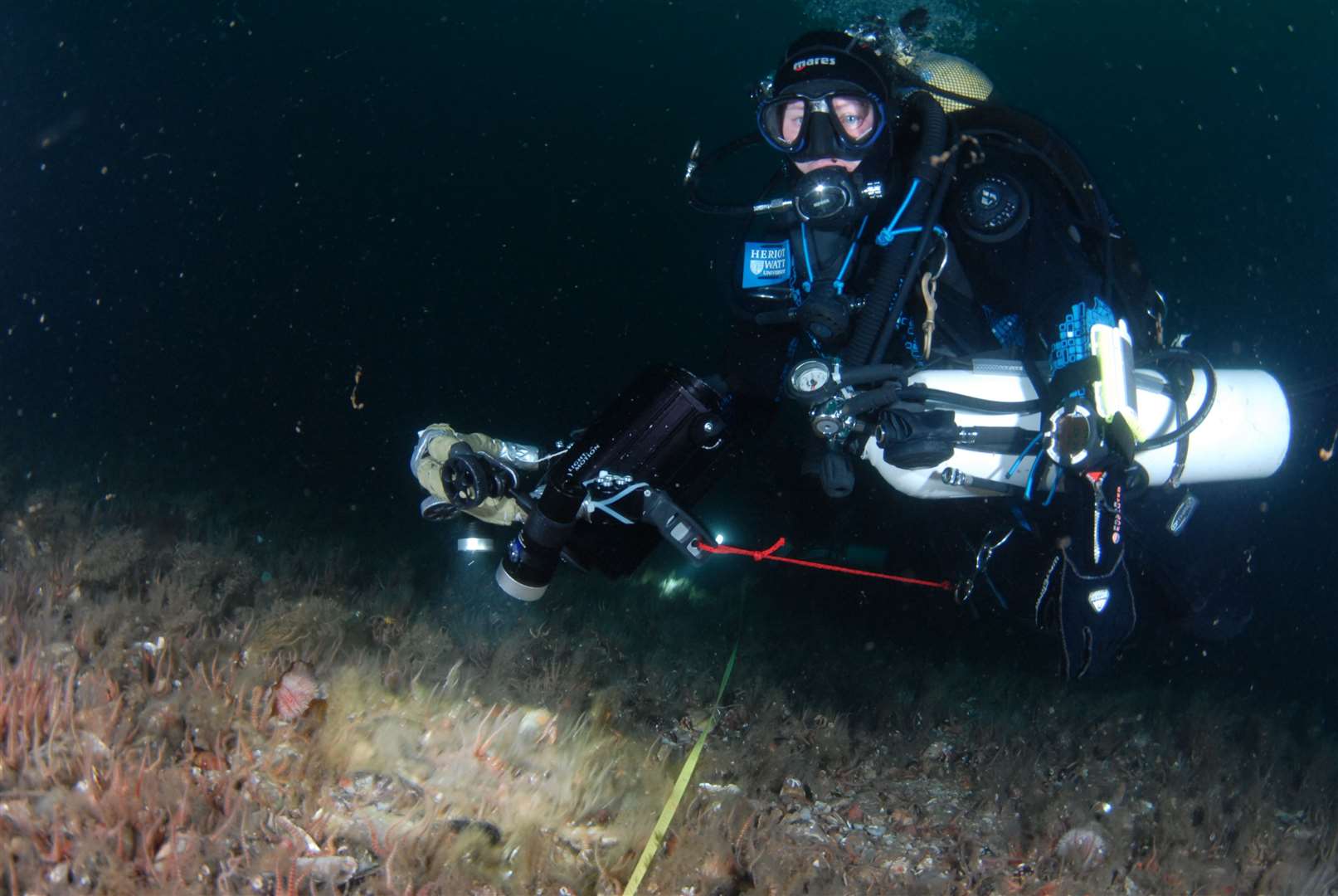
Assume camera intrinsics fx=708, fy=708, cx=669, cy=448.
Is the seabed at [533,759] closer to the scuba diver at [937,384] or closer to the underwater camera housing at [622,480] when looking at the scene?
the underwater camera housing at [622,480]

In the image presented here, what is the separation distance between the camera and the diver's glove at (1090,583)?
9.81ft

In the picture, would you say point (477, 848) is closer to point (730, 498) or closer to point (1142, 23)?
Result: point (730, 498)

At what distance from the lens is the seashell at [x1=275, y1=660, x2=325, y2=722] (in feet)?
11.4

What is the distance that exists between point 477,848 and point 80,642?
2.56 meters

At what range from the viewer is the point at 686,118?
4231 centimetres

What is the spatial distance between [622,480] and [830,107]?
7.98 ft

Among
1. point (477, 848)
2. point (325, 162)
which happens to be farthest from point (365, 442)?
point (325, 162)

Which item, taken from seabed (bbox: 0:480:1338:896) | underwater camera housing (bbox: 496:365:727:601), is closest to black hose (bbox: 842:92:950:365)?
underwater camera housing (bbox: 496:365:727:601)

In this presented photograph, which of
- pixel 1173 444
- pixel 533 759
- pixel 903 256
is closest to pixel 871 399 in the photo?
pixel 903 256

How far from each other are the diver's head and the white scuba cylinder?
4.88 ft

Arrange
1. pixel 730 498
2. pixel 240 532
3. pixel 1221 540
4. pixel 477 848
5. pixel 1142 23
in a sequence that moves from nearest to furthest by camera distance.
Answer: pixel 477 848, pixel 1221 540, pixel 240 532, pixel 730 498, pixel 1142 23

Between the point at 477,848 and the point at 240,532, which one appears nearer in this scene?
the point at 477,848

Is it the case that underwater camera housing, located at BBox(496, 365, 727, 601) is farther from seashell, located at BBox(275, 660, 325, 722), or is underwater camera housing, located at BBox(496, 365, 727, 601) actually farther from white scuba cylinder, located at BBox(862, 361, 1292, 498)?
seashell, located at BBox(275, 660, 325, 722)

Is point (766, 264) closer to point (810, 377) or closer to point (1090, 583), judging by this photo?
point (810, 377)
